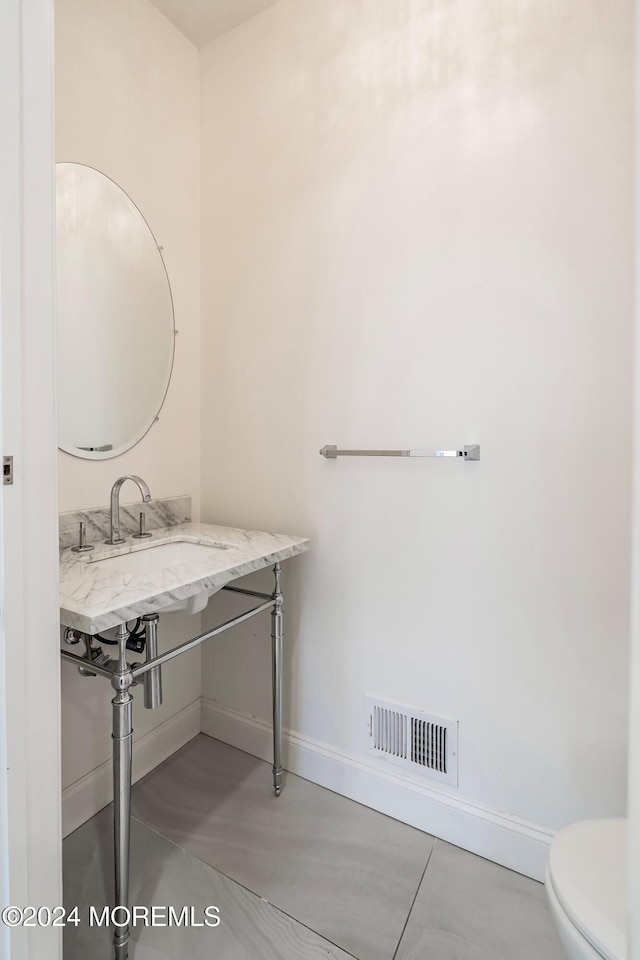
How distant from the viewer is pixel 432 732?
1.43m

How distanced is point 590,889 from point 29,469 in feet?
4.05

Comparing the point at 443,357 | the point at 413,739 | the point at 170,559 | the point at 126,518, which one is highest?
the point at 443,357

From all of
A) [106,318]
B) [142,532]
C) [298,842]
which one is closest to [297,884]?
[298,842]

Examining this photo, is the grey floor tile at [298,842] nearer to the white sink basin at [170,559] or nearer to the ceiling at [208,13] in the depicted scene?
the white sink basin at [170,559]

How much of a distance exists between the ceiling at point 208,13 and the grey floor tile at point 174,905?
9.18ft

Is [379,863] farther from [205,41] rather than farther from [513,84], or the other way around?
[205,41]

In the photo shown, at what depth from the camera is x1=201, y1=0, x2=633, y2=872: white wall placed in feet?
3.88

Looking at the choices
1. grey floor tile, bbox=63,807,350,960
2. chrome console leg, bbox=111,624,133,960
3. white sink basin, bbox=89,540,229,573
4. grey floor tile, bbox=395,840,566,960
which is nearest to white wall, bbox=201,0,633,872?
grey floor tile, bbox=395,840,566,960

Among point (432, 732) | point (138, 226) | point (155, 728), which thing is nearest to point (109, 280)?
point (138, 226)

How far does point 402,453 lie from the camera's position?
1.40 metres

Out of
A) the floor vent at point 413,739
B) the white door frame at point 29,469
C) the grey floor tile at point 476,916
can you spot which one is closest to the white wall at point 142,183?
the white door frame at point 29,469

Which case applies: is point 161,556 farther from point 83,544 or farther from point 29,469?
point 29,469

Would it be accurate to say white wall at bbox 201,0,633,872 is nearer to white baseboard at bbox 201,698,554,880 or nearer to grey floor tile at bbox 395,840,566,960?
white baseboard at bbox 201,698,554,880

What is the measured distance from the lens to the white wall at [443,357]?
1184mm
